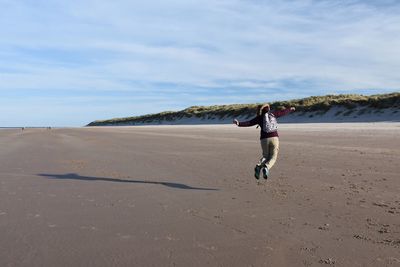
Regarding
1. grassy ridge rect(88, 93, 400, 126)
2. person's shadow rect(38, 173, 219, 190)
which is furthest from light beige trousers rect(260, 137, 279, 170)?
grassy ridge rect(88, 93, 400, 126)

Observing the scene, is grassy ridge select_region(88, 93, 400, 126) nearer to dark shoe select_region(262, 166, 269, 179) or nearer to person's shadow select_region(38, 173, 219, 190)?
dark shoe select_region(262, 166, 269, 179)

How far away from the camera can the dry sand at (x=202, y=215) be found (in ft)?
14.7

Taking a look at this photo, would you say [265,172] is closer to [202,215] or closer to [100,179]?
[202,215]

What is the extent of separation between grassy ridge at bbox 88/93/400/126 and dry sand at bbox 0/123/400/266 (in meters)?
30.7

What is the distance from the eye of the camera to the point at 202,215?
6.29m

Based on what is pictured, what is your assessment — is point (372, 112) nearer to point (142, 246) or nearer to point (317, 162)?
point (317, 162)

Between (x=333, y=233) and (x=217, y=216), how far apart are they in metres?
1.58

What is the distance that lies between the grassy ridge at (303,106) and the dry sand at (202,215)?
3074cm

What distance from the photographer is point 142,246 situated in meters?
4.77

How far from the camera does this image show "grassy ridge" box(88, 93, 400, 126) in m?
40.3

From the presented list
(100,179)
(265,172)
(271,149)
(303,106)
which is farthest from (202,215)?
(303,106)

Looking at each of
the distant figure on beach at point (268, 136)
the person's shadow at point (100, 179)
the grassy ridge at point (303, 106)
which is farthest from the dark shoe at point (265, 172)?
the grassy ridge at point (303, 106)

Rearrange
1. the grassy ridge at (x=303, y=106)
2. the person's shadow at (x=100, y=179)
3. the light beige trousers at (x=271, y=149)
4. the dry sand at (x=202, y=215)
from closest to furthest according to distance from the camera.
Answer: the dry sand at (x=202, y=215) < the person's shadow at (x=100, y=179) < the light beige trousers at (x=271, y=149) < the grassy ridge at (x=303, y=106)

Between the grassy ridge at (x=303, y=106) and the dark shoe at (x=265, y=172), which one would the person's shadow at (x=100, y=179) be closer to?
the dark shoe at (x=265, y=172)
